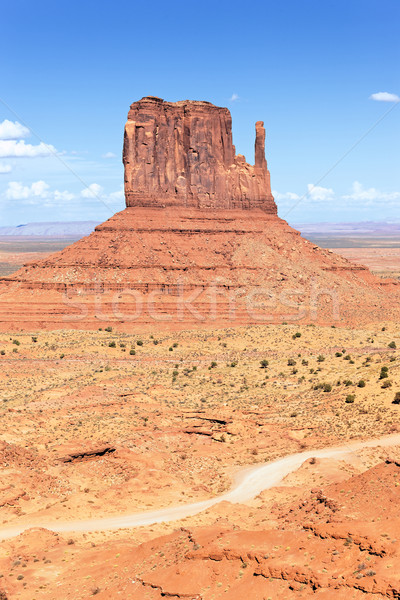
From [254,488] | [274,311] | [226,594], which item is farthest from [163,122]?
[226,594]

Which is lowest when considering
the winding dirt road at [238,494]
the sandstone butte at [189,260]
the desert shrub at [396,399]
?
the winding dirt road at [238,494]

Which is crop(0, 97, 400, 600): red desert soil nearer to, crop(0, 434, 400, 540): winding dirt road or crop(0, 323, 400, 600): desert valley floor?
crop(0, 323, 400, 600): desert valley floor

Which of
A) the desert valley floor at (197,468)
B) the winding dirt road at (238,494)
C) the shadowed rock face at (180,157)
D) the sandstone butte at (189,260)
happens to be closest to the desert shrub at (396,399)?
the desert valley floor at (197,468)

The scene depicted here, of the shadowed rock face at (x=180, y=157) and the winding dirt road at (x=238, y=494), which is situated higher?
the shadowed rock face at (x=180, y=157)

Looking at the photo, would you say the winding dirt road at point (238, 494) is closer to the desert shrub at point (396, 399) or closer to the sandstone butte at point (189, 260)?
the desert shrub at point (396, 399)

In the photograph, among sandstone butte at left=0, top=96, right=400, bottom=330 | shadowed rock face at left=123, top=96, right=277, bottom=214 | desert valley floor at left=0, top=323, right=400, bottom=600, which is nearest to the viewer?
desert valley floor at left=0, top=323, right=400, bottom=600

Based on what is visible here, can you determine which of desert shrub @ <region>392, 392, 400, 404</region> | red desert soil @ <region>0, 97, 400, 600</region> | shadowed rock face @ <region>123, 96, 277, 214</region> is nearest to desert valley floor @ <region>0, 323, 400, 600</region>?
red desert soil @ <region>0, 97, 400, 600</region>

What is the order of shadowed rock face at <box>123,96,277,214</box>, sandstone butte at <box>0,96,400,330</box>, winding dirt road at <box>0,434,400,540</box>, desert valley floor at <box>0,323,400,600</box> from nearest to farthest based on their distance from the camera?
desert valley floor at <box>0,323,400,600</box> < winding dirt road at <box>0,434,400,540</box> < sandstone butte at <box>0,96,400,330</box> < shadowed rock face at <box>123,96,277,214</box>
